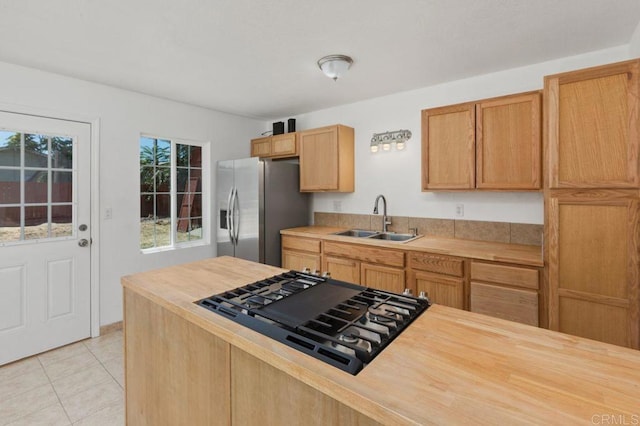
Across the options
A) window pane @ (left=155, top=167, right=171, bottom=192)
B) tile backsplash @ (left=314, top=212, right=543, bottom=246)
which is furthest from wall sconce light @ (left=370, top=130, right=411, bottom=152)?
window pane @ (left=155, top=167, right=171, bottom=192)

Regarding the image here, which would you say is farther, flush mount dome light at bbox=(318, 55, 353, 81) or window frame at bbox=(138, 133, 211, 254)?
window frame at bbox=(138, 133, 211, 254)

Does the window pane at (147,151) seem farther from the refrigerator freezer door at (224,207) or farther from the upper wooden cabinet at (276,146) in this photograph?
the upper wooden cabinet at (276,146)

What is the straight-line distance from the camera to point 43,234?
2791mm

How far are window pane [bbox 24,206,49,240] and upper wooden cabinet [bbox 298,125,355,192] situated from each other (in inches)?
99.2

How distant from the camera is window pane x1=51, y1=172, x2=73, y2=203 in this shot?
112 inches

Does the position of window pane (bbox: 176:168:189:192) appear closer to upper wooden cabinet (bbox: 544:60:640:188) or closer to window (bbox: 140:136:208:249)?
window (bbox: 140:136:208:249)

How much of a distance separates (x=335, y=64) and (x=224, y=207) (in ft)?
7.28

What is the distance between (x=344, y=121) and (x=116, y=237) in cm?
284

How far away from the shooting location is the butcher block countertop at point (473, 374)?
0.66m

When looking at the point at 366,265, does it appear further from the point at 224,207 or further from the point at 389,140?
the point at 224,207

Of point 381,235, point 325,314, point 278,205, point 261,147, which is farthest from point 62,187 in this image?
point 381,235

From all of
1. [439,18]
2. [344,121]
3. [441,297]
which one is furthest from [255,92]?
[441,297]

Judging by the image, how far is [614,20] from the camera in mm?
2008

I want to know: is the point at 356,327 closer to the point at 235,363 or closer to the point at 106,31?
the point at 235,363
